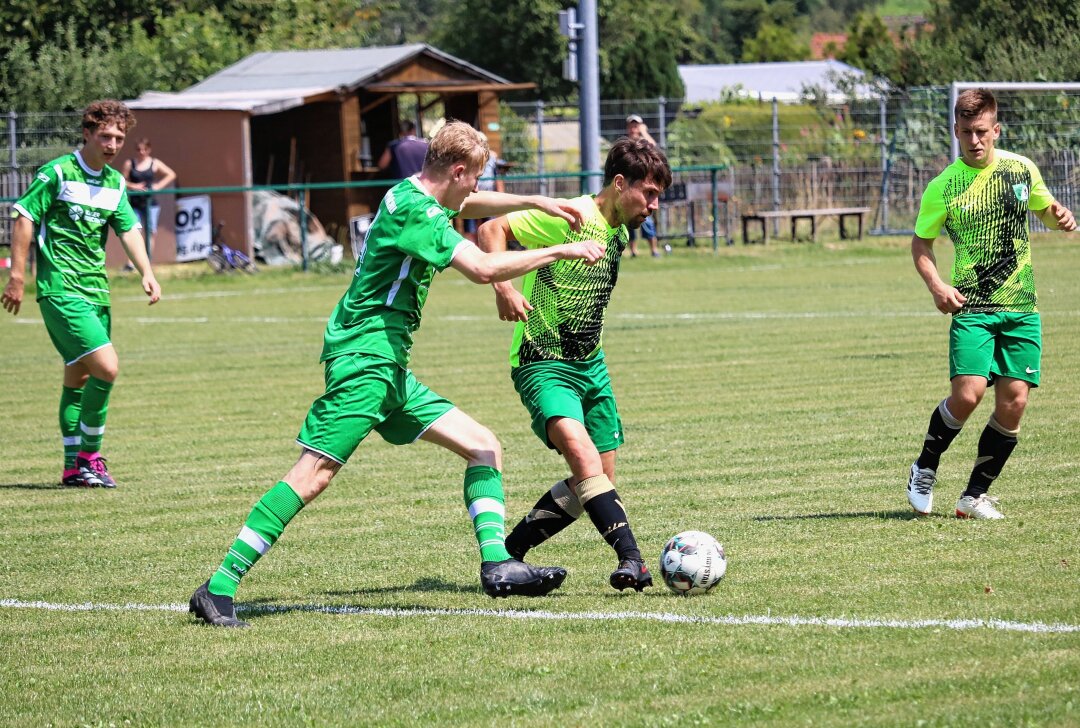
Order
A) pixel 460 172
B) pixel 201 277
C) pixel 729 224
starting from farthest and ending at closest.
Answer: pixel 729 224, pixel 201 277, pixel 460 172

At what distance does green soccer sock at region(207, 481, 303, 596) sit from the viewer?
19.2ft

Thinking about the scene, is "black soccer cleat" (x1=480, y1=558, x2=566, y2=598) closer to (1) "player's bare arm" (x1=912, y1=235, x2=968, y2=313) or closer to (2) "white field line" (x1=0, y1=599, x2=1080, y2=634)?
(2) "white field line" (x1=0, y1=599, x2=1080, y2=634)

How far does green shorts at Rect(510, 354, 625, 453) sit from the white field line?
2.43 ft

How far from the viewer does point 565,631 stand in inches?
218

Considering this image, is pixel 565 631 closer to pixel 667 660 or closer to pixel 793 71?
pixel 667 660

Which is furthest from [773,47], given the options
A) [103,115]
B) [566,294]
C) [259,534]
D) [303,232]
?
[259,534]

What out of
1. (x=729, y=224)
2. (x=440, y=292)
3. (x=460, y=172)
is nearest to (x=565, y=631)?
(x=460, y=172)

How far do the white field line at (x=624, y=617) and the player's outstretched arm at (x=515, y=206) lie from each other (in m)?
1.49

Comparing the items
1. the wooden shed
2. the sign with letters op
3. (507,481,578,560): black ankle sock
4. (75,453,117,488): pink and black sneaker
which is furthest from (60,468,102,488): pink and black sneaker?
the wooden shed

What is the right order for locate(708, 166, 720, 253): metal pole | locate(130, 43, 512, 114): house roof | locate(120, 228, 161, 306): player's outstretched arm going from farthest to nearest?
locate(130, 43, 512, 114): house roof
locate(708, 166, 720, 253): metal pole
locate(120, 228, 161, 306): player's outstretched arm

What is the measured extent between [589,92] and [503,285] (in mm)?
19775

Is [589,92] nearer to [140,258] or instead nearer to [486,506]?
[140,258]

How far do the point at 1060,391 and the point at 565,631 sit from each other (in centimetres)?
665

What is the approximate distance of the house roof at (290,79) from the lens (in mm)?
28312
